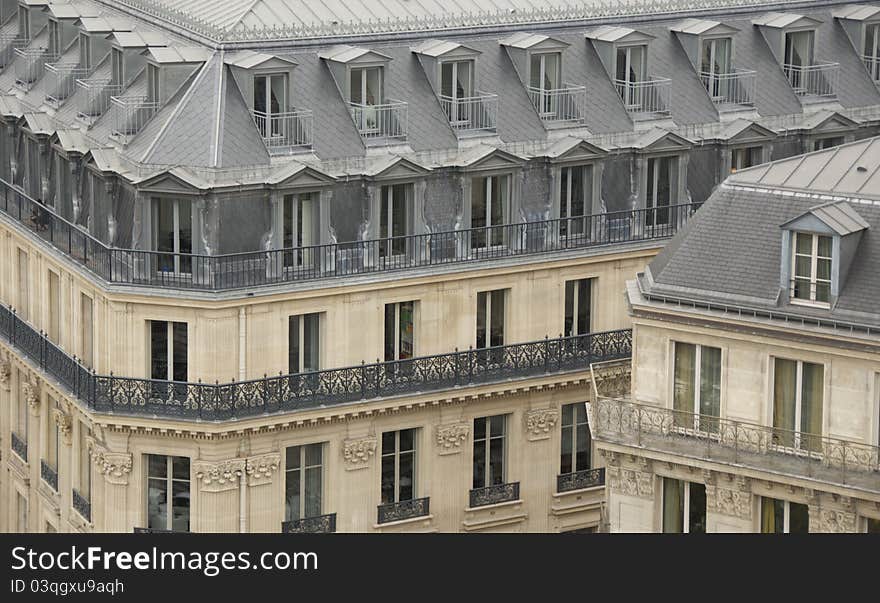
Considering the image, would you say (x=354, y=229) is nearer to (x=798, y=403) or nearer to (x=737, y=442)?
(x=737, y=442)

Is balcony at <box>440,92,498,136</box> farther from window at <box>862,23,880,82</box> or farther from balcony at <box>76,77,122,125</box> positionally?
window at <box>862,23,880,82</box>

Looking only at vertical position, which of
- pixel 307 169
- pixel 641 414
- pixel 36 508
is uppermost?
pixel 307 169

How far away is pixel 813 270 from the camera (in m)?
71.2

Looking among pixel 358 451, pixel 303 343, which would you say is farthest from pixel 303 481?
pixel 303 343

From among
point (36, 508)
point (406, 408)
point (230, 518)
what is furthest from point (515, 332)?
point (36, 508)

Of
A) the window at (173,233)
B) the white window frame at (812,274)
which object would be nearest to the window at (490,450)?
the window at (173,233)

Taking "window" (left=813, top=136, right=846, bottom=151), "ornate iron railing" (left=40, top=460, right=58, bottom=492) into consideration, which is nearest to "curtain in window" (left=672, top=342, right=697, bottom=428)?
"window" (left=813, top=136, right=846, bottom=151)

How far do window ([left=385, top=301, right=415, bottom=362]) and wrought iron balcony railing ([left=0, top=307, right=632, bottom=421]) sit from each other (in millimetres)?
562

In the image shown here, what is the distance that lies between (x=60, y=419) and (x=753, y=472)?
24692 mm

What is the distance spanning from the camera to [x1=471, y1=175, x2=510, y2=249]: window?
85938 millimetres

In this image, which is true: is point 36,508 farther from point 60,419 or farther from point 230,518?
point 230,518

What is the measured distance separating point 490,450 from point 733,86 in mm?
13742

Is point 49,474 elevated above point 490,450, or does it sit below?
below

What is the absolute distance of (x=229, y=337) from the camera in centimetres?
8206
